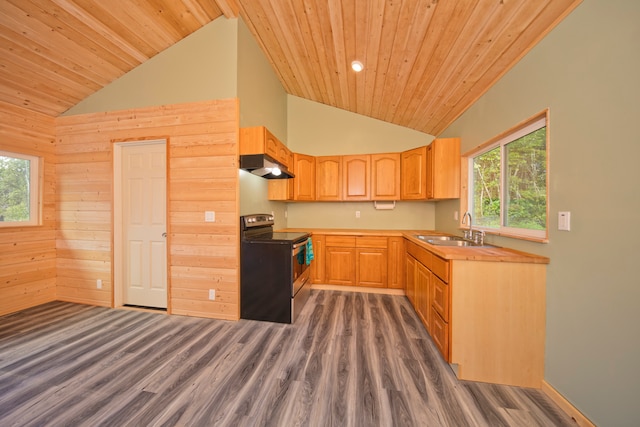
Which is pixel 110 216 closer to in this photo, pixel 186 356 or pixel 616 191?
pixel 186 356

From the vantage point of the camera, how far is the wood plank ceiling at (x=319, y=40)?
67.1 inches

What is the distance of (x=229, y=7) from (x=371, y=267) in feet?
12.2

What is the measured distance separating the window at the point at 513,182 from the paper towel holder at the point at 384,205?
127 cm

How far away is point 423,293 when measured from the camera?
7.77 ft

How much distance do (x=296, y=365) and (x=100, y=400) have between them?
1.31m

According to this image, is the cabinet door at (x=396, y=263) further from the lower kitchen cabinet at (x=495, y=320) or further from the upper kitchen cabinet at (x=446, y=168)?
the lower kitchen cabinet at (x=495, y=320)

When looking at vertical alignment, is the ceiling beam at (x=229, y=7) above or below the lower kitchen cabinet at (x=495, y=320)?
above

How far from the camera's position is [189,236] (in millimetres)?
2650

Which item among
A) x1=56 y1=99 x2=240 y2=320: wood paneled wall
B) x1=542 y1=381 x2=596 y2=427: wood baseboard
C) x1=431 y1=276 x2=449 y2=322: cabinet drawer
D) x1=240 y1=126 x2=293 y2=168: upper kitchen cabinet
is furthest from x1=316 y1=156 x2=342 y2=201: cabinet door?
x1=542 y1=381 x2=596 y2=427: wood baseboard

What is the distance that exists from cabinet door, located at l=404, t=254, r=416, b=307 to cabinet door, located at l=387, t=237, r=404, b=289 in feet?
0.48

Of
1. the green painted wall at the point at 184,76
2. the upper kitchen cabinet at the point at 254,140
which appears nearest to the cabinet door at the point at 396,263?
the upper kitchen cabinet at the point at 254,140

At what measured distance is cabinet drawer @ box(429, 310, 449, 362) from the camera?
69.3 inches

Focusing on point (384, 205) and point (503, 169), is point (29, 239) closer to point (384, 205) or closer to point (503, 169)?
point (384, 205)

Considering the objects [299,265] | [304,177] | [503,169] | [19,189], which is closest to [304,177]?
[304,177]
